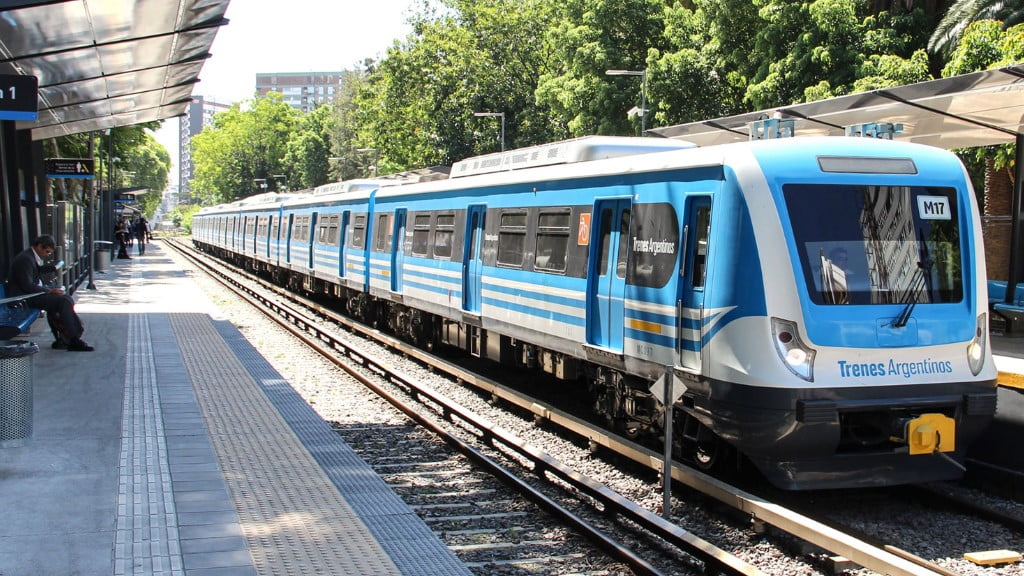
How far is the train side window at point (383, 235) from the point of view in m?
17.7

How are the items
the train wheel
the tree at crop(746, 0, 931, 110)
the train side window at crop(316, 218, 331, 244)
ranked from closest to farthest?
1. the train wheel
2. the train side window at crop(316, 218, 331, 244)
3. the tree at crop(746, 0, 931, 110)

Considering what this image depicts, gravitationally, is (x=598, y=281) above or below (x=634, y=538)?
above

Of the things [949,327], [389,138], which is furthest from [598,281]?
[389,138]

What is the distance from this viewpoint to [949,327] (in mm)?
7578

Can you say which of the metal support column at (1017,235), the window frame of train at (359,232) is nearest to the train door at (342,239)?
the window frame of train at (359,232)

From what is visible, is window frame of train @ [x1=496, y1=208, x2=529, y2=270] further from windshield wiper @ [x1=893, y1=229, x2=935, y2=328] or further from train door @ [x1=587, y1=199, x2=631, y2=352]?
windshield wiper @ [x1=893, y1=229, x2=935, y2=328]

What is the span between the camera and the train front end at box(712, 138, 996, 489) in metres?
7.10

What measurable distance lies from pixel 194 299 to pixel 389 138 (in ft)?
99.0

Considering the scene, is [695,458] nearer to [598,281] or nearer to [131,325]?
[598,281]

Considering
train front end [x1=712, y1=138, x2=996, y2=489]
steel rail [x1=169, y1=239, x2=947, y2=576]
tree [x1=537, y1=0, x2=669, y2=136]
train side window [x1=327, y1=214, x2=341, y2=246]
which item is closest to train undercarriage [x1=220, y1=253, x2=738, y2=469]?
steel rail [x1=169, y1=239, x2=947, y2=576]

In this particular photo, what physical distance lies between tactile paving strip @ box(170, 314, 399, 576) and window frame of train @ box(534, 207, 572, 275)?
3088 mm

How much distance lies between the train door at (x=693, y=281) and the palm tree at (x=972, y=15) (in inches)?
830

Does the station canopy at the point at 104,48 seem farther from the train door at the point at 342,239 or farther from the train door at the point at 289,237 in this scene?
the train door at the point at 289,237

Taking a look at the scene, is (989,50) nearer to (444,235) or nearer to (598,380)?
(444,235)
